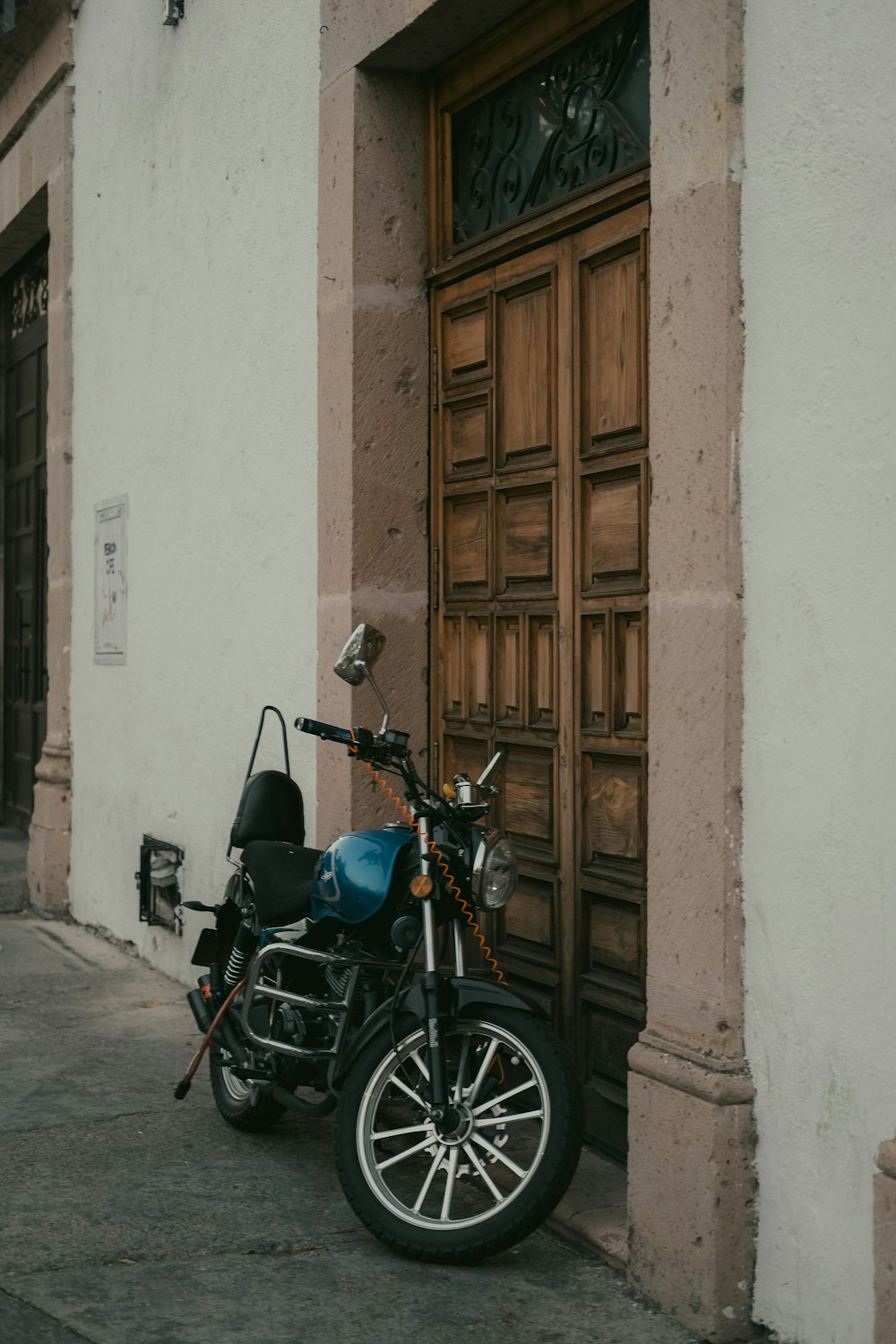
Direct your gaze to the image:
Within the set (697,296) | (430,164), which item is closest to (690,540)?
(697,296)

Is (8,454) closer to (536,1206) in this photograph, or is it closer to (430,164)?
(430,164)

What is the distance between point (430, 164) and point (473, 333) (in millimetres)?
664

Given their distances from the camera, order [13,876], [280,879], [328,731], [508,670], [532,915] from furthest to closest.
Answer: [13,876]
[508,670]
[532,915]
[280,879]
[328,731]

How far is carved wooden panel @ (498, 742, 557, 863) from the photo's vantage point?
4676 millimetres

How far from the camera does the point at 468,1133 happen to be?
12.5 ft

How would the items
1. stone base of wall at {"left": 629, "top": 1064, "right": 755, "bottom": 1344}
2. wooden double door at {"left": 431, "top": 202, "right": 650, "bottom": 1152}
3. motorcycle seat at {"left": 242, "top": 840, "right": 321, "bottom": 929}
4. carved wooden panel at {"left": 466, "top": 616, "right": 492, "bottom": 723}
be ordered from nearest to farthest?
stone base of wall at {"left": 629, "top": 1064, "right": 755, "bottom": 1344}, wooden double door at {"left": 431, "top": 202, "right": 650, "bottom": 1152}, motorcycle seat at {"left": 242, "top": 840, "right": 321, "bottom": 929}, carved wooden panel at {"left": 466, "top": 616, "right": 492, "bottom": 723}

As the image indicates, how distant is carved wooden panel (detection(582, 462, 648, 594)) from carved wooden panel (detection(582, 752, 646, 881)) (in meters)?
0.47

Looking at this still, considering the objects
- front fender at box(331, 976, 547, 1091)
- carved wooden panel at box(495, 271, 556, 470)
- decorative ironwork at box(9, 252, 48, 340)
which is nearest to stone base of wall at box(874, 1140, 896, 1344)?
front fender at box(331, 976, 547, 1091)

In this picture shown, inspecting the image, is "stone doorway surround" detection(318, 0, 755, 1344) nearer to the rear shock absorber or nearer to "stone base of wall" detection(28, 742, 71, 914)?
the rear shock absorber

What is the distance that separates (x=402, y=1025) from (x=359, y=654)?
88 cm

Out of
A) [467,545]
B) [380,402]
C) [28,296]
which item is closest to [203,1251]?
[467,545]

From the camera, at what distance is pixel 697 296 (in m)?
3.56

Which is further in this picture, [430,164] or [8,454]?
[8,454]

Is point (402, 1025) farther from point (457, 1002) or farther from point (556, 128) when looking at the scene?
point (556, 128)
